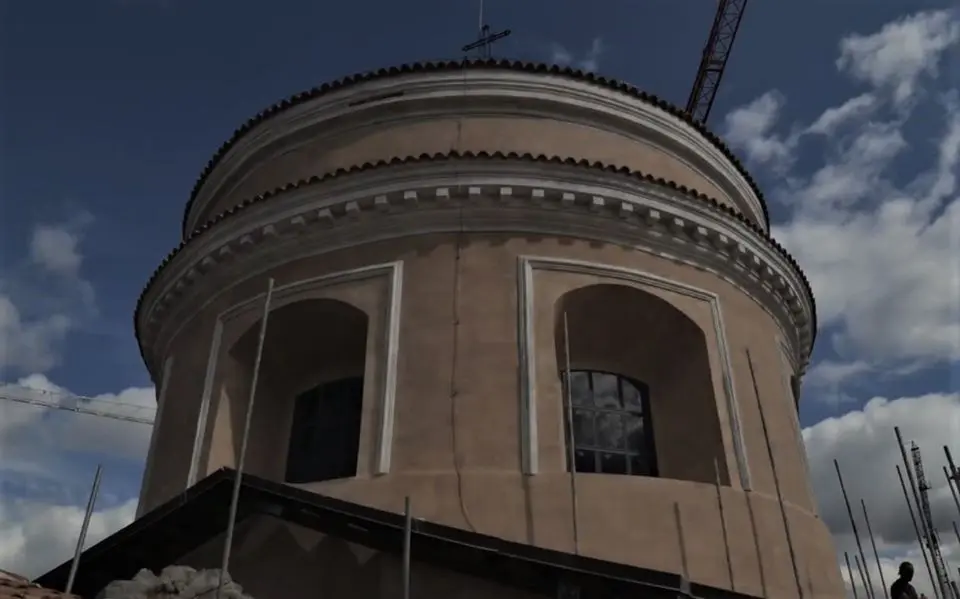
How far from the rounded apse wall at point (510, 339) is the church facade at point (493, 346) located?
0.03 meters

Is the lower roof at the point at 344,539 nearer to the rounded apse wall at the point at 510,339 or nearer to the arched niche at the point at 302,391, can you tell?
the rounded apse wall at the point at 510,339

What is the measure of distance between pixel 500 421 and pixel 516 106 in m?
5.27

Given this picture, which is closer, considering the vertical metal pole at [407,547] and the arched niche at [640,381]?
the vertical metal pole at [407,547]

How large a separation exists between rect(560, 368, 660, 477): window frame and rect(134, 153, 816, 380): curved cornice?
69.5 inches

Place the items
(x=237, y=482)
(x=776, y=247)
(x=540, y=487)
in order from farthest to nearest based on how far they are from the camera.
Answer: (x=776, y=247), (x=540, y=487), (x=237, y=482)

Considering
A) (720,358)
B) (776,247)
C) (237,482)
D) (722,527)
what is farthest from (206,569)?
(776,247)

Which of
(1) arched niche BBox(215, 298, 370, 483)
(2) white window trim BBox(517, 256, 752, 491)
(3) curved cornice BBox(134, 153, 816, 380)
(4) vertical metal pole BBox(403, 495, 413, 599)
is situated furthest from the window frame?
(4) vertical metal pole BBox(403, 495, 413, 599)

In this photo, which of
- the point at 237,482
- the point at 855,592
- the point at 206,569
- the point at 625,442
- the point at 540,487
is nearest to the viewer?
the point at 237,482

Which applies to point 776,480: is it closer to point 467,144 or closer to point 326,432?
point 326,432

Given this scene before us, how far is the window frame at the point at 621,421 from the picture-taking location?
404 inches

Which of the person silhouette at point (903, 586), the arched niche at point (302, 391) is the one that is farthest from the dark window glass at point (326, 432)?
the person silhouette at point (903, 586)

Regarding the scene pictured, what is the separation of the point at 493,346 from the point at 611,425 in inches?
78.6

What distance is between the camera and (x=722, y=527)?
9367mm

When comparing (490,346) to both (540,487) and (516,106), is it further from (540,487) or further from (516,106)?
(516,106)
